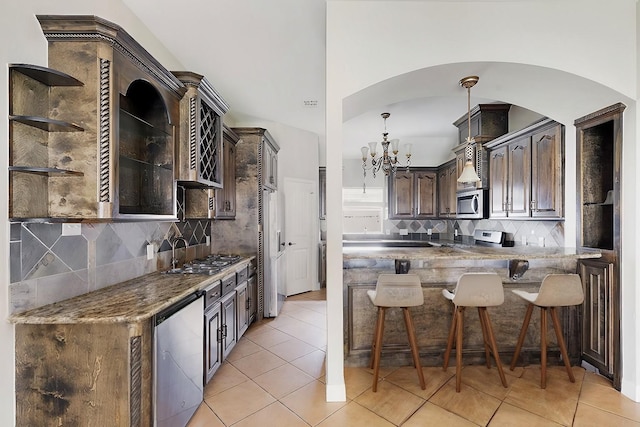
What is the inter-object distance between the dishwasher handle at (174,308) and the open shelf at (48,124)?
1035mm

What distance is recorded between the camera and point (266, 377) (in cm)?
256

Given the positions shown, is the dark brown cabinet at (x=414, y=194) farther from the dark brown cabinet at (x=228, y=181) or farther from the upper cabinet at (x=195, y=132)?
the upper cabinet at (x=195, y=132)

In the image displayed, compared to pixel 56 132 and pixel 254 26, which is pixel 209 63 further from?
pixel 56 132

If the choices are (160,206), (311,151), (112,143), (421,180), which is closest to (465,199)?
(421,180)

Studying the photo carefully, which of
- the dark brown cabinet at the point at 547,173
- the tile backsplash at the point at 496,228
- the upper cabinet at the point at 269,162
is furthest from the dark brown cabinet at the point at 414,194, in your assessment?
the dark brown cabinet at the point at 547,173

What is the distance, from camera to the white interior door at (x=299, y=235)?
5094 mm

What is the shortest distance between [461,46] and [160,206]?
250cm

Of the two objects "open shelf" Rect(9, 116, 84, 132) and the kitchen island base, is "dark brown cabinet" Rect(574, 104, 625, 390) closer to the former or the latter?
the kitchen island base

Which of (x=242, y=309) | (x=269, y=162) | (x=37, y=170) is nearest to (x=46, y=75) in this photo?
(x=37, y=170)

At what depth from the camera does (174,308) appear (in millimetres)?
1792

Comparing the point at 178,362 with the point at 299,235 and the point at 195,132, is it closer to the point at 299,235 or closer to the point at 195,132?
the point at 195,132

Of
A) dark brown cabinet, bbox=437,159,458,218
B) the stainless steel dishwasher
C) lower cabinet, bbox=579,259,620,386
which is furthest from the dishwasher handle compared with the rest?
dark brown cabinet, bbox=437,159,458,218

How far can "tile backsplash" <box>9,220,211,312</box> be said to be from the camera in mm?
1484

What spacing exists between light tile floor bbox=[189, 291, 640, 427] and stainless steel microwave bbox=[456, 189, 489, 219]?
6.46 ft
